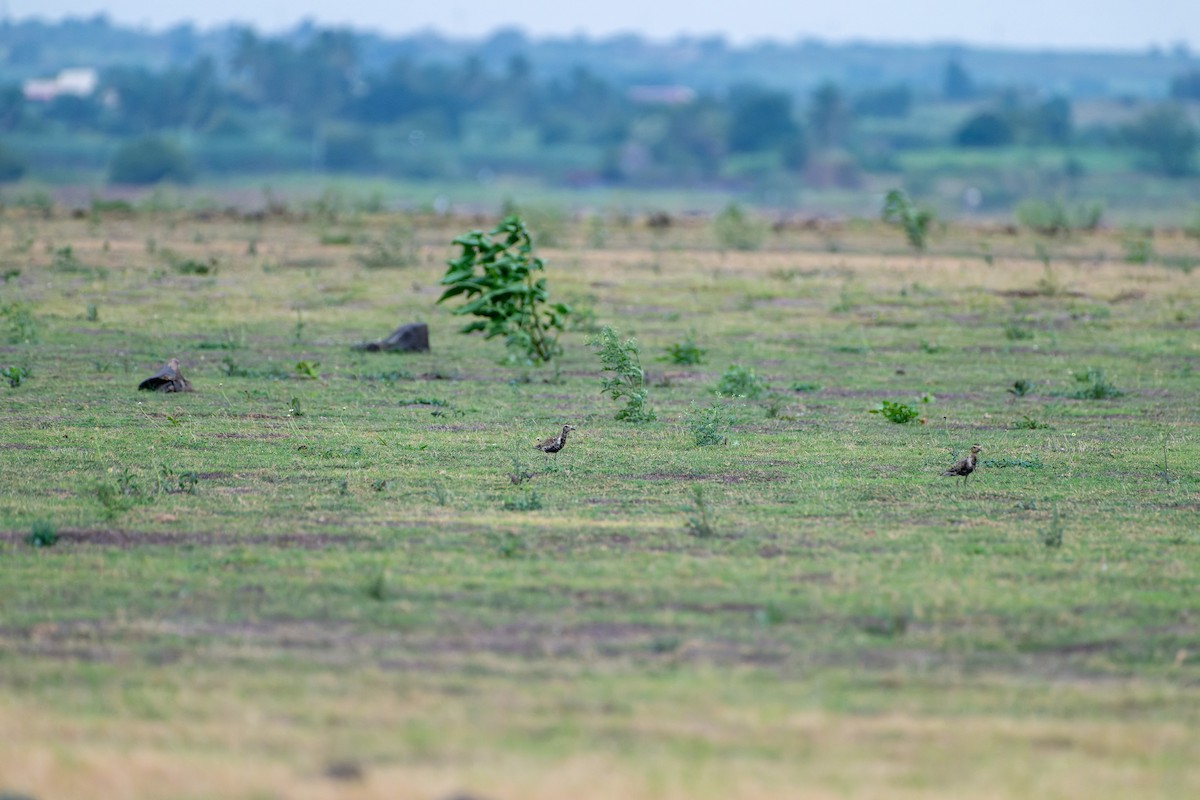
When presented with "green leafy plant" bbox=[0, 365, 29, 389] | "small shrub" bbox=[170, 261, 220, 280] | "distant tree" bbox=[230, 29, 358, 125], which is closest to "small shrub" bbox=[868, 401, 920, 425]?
"green leafy plant" bbox=[0, 365, 29, 389]

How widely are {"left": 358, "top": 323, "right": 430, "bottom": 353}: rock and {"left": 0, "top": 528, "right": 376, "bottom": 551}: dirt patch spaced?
31.6 feet

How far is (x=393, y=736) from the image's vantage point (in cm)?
621

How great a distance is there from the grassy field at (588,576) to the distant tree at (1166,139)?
88868 millimetres

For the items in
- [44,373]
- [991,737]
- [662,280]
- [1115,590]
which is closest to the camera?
[991,737]

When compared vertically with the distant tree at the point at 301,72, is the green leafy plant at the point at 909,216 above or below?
below

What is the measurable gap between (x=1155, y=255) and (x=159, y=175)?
73.7m

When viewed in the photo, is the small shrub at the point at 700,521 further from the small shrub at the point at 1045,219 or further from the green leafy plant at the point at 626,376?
the small shrub at the point at 1045,219

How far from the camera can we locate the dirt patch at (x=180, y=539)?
30.8 feet

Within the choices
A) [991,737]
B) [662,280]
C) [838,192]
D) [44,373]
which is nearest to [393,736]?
[991,737]

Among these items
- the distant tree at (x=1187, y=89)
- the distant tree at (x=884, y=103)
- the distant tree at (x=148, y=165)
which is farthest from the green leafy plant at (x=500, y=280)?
the distant tree at (x=1187, y=89)

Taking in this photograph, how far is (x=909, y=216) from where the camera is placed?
114 ft

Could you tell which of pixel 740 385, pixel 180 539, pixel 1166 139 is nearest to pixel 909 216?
pixel 740 385

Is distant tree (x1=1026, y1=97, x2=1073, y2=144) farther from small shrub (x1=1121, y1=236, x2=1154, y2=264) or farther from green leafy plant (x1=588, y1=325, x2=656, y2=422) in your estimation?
green leafy plant (x1=588, y1=325, x2=656, y2=422)

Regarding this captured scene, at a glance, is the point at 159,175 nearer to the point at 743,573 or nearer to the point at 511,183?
the point at 511,183
